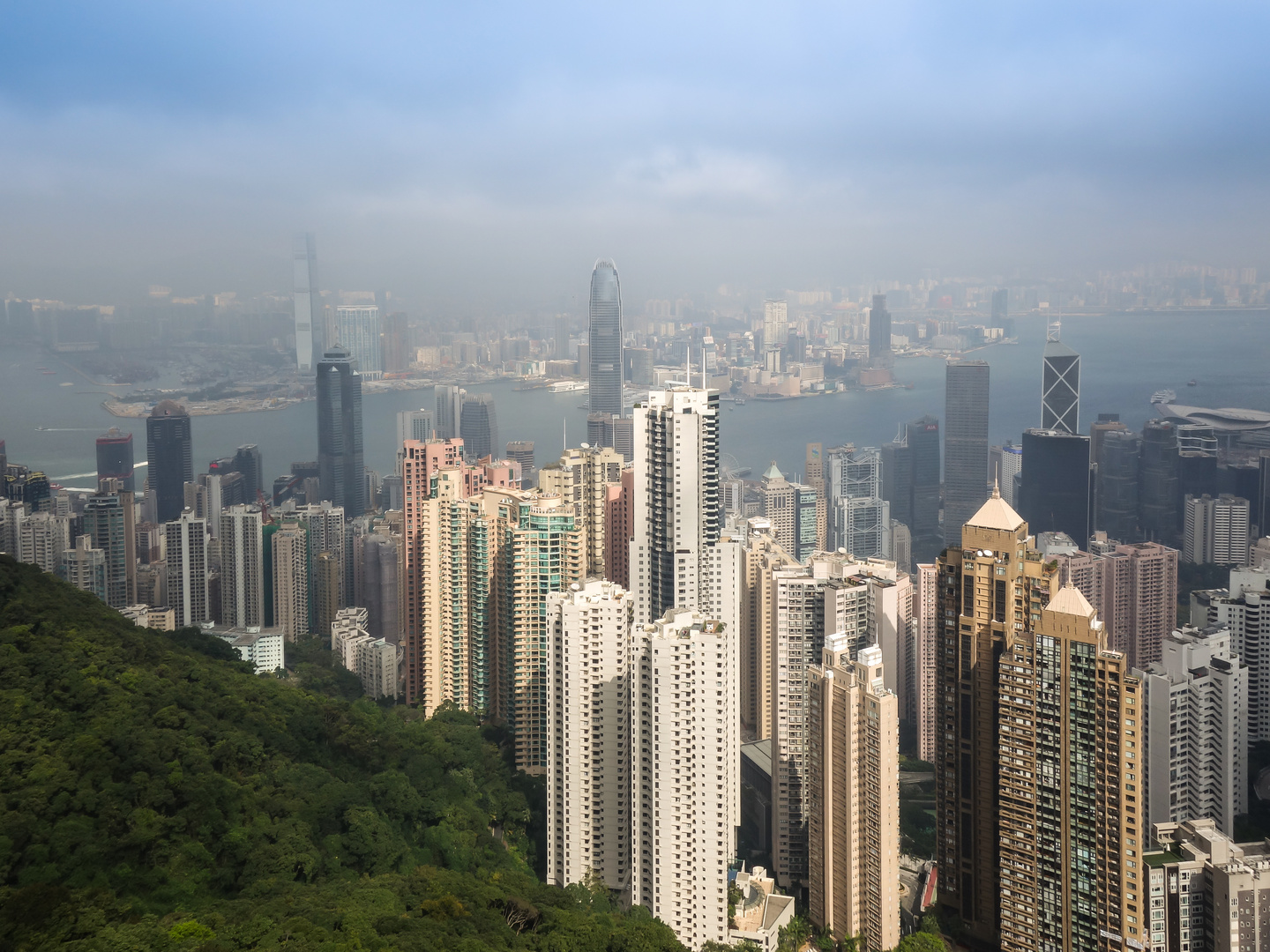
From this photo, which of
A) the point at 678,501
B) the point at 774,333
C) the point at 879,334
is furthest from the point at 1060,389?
the point at 678,501

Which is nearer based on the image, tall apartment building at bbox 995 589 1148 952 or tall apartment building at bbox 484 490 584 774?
tall apartment building at bbox 995 589 1148 952

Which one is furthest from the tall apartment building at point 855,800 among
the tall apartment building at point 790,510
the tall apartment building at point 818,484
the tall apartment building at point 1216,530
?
the tall apartment building at point 818,484

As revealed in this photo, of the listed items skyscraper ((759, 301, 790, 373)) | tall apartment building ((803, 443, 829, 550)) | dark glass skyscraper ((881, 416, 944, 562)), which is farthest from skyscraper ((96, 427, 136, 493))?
dark glass skyscraper ((881, 416, 944, 562))

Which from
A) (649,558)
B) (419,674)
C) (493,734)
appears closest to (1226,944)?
(649,558)

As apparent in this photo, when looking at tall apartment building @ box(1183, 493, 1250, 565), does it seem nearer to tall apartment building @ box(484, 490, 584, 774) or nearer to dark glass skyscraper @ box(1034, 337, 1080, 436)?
dark glass skyscraper @ box(1034, 337, 1080, 436)

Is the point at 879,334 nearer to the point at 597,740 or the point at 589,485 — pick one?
the point at 589,485

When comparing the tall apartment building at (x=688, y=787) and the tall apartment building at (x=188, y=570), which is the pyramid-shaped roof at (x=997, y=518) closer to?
the tall apartment building at (x=688, y=787)

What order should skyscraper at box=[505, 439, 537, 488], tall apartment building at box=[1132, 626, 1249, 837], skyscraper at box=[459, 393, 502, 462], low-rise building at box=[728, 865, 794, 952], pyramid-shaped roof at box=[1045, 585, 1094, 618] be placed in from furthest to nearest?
skyscraper at box=[459, 393, 502, 462], skyscraper at box=[505, 439, 537, 488], tall apartment building at box=[1132, 626, 1249, 837], low-rise building at box=[728, 865, 794, 952], pyramid-shaped roof at box=[1045, 585, 1094, 618]
